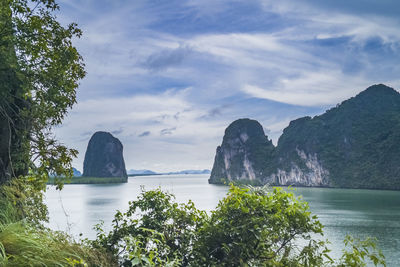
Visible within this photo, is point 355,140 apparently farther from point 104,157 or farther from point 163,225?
point 163,225

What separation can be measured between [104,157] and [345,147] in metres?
70.6

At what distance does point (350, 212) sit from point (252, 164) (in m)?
72.2

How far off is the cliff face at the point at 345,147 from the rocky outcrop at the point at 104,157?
3912 cm

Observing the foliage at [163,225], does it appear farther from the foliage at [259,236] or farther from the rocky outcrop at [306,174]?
the rocky outcrop at [306,174]

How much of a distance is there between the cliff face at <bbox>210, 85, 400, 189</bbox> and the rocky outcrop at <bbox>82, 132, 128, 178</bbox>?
39.1m

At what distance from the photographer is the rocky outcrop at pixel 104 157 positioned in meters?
111

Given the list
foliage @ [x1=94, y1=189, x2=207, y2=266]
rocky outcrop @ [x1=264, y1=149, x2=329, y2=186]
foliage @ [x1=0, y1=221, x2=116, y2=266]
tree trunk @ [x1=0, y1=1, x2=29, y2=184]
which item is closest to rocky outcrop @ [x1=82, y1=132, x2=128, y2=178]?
rocky outcrop @ [x1=264, y1=149, x2=329, y2=186]

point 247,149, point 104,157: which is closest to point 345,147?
point 247,149

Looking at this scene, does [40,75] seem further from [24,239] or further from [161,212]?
[24,239]

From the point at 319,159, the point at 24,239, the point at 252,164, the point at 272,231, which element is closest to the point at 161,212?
the point at 272,231

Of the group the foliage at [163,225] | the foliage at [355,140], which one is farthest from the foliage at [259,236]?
the foliage at [355,140]

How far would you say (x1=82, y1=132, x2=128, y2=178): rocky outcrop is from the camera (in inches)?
4360

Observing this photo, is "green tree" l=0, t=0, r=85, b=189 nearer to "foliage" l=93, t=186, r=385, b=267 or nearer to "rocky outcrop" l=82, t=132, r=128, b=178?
"foliage" l=93, t=186, r=385, b=267

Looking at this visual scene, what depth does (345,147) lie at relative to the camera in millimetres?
83812
